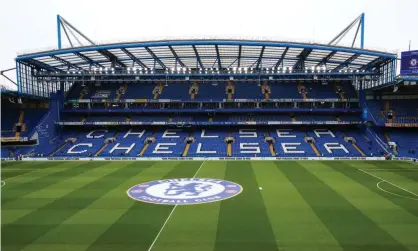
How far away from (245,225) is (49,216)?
12366 millimetres

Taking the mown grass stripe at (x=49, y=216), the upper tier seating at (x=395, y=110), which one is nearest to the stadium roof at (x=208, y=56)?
the upper tier seating at (x=395, y=110)

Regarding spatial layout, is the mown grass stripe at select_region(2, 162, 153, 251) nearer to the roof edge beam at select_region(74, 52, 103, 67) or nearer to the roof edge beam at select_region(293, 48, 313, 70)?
the roof edge beam at select_region(74, 52, 103, 67)

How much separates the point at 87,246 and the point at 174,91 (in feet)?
154

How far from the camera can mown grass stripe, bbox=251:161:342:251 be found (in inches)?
590

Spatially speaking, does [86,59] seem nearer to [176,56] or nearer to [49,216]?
[176,56]

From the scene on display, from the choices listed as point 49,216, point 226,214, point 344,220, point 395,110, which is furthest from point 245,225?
point 395,110

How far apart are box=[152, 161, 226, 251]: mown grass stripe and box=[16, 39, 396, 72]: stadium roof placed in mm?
28041

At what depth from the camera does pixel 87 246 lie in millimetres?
15109

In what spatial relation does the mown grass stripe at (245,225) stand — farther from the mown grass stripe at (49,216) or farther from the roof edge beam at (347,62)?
the roof edge beam at (347,62)

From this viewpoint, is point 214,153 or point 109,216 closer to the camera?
point 109,216

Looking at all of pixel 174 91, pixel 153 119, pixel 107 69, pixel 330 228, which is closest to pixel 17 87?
pixel 107 69

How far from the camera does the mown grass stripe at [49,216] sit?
16.1 m

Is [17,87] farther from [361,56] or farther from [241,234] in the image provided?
[361,56]

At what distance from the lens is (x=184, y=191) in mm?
25469
